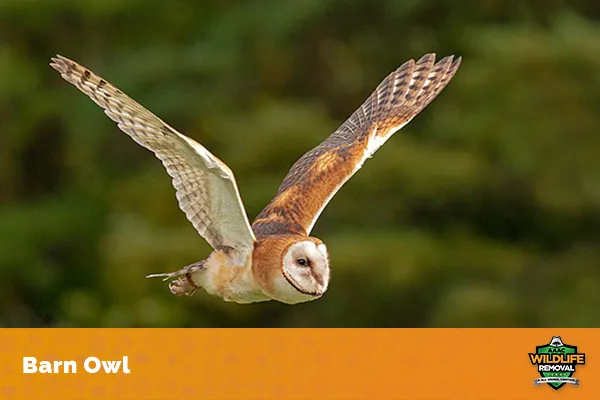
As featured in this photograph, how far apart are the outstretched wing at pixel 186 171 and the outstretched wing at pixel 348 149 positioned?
257 mm

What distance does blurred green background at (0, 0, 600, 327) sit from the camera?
11.8 m

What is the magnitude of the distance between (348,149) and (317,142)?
548cm

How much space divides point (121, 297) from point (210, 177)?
27.0 ft

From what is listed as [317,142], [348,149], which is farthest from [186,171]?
[317,142]

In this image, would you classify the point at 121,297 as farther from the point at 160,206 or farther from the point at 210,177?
the point at 210,177

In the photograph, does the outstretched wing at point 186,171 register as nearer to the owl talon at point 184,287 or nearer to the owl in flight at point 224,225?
the owl in flight at point 224,225

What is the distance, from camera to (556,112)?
39.6 ft

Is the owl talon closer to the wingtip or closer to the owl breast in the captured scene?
the owl breast

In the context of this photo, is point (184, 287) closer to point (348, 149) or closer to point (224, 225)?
point (224, 225)

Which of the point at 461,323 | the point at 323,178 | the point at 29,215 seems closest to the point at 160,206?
the point at 29,215

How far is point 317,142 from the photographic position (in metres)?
11.1
